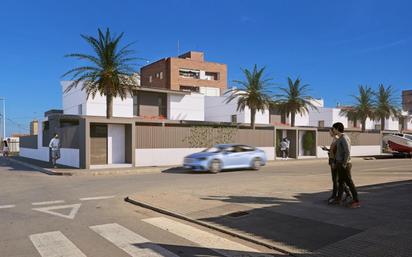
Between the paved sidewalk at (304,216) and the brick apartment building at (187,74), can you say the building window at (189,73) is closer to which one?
the brick apartment building at (187,74)

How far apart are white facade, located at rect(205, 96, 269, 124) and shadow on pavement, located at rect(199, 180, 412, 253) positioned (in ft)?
117

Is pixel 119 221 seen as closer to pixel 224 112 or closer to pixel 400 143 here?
pixel 400 143

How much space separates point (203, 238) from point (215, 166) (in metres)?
13.7

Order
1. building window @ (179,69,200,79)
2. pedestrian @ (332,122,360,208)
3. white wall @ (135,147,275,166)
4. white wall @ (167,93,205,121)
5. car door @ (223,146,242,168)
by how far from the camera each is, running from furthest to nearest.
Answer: building window @ (179,69,200,79) → white wall @ (167,93,205,121) → white wall @ (135,147,275,166) → car door @ (223,146,242,168) → pedestrian @ (332,122,360,208)

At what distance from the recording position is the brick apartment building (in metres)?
70.4

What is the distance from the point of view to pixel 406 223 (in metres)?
7.39

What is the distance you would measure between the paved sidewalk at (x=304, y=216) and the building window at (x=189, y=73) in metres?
60.1

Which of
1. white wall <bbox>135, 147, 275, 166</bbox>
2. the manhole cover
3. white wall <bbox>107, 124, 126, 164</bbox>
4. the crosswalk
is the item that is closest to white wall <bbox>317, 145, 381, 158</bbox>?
white wall <bbox>135, 147, 275, 166</bbox>

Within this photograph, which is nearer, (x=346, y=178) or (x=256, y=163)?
(x=346, y=178)

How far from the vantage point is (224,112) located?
49.0m

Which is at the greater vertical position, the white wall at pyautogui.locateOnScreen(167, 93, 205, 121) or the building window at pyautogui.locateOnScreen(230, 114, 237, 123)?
the white wall at pyautogui.locateOnScreen(167, 93, 205, 121)

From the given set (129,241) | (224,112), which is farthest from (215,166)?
(224,112)

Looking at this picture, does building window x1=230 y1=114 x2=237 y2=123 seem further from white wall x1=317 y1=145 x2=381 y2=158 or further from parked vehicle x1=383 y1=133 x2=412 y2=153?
parked vehicle x1=383 y1=133 x2=412 y2=153

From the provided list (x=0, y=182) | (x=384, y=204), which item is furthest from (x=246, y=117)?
(x=384, y=204)
